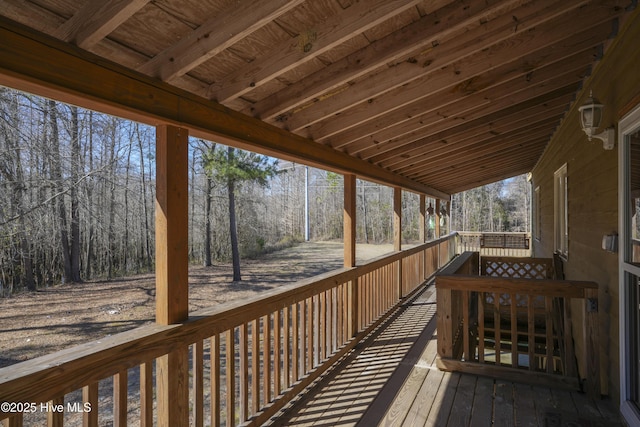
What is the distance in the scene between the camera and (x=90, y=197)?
9617 mm

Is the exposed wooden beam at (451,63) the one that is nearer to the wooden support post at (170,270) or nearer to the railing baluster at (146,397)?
the wooden support post at (170,270)

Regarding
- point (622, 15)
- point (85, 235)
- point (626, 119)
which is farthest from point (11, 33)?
point (85, 235)

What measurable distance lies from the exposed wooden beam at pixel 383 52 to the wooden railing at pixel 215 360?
4.67 feet

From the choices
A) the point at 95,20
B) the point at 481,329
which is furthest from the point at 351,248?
the point at 95,20

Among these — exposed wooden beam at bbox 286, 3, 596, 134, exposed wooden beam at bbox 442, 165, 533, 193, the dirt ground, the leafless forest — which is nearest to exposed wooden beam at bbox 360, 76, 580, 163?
exposed wooden beam at bbox 286, 3, 596, 134

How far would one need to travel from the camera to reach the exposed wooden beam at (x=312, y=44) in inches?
71.8

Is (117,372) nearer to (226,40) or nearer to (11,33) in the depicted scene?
(11,33)

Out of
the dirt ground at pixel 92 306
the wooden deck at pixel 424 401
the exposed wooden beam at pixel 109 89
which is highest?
the exposed wooden beam at pixel 109 89

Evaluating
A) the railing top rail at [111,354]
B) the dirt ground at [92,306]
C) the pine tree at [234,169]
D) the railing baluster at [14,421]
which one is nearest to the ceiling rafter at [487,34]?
the railing top rail at [111,354]

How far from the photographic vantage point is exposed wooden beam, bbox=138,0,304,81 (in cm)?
163

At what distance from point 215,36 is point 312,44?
528mm

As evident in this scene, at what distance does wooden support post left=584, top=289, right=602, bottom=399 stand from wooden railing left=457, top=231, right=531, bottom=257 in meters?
10.9

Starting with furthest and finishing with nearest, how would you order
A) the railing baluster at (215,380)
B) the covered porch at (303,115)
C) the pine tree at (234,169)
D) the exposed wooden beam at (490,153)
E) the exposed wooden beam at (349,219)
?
1. the pine tree at (234,169)
2. the exposed wooden beam at (490,153)
3. the exposed wooden beam at (349,219)
4. the railing baluster at (215,380)
5. the covered porch at (303,115)

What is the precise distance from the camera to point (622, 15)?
7.88ft
